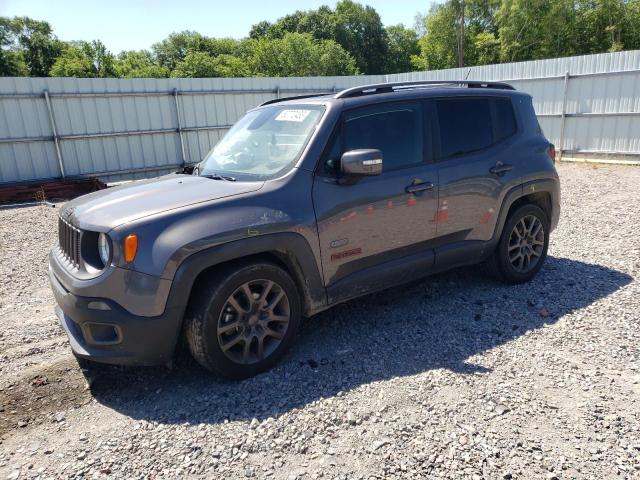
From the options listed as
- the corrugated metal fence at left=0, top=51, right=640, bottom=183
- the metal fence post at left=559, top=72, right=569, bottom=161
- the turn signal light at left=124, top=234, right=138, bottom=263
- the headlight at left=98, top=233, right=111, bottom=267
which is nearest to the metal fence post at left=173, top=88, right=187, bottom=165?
the corrugated metal fence at left=0, top=51, right=640, bottom=183

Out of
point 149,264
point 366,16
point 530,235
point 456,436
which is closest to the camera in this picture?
point 456,436

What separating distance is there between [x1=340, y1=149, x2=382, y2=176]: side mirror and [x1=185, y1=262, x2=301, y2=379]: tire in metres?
0.87

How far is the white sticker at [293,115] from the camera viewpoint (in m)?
3.87

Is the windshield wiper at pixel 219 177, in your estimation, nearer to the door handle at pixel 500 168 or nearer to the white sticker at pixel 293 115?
the white sticker at pixel 293 115

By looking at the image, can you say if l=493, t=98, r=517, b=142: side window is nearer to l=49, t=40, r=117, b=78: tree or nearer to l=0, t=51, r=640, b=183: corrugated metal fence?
l=0, t=51, r=640, b=183: corrugated metal fence

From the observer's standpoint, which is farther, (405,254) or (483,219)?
(483,219)

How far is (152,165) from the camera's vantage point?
1454 centimetres

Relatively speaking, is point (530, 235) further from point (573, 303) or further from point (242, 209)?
point (242, 209)

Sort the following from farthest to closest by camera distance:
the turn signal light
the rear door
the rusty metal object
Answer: the rusty metal object, the rear door, the turn signal light

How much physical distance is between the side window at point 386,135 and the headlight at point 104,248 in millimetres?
1587

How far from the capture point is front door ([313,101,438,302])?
11.7 ft

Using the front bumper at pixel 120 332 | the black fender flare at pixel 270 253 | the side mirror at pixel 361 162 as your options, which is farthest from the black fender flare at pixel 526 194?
the front bumper at pixel 120 332

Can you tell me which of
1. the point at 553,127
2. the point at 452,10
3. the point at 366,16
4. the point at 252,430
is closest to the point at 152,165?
the point at 553,127

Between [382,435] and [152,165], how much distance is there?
13.4 meters
